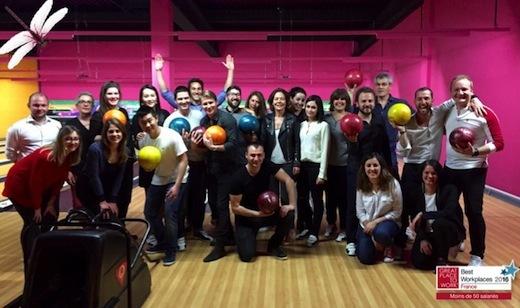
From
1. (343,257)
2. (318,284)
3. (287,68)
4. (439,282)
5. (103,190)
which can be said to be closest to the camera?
(439,282)

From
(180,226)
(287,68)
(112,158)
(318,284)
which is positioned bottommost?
(318,284)

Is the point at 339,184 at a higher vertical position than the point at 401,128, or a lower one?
lower

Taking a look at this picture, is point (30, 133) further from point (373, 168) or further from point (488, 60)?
point (488, 60)

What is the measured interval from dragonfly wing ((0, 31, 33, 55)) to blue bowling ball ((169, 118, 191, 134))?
1208 millimetres

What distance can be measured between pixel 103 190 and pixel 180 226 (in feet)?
2.40

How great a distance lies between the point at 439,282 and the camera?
2.51 metres

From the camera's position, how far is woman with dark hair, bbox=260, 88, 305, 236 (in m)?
3.51

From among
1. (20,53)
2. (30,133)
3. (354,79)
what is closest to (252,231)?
(30,133)

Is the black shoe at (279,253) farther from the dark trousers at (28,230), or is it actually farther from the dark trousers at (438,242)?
the dark trousers at (28,230)

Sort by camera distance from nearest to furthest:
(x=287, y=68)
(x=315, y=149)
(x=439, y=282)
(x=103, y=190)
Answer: (x=439, y=282) < (x=103, y=190) < (x=315, y=149) < (x=287, y=68)

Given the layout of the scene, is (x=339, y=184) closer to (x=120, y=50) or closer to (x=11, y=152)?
(x=11, y=152)

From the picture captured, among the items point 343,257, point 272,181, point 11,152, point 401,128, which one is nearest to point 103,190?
point 11,152

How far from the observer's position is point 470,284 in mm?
2516

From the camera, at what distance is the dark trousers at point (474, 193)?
9.12ft
